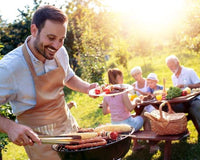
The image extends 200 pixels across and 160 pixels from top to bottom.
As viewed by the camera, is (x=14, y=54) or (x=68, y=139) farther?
(x=14, y=54)

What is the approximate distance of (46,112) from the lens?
2.51 metres

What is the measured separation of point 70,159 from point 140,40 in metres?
15.9

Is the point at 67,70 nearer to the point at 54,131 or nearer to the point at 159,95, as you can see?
the point at 54,131

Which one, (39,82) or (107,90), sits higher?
(39,82)

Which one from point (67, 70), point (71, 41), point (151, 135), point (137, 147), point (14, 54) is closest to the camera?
point (14, 54)

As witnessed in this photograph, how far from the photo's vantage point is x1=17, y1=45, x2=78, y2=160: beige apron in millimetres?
2453

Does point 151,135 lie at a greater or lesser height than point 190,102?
lesser

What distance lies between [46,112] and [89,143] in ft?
1.86

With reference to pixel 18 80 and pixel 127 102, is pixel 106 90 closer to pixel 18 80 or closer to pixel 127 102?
pixel 18 80

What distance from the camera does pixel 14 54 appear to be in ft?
7.90

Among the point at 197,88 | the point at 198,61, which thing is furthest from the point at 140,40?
the point at 197,88

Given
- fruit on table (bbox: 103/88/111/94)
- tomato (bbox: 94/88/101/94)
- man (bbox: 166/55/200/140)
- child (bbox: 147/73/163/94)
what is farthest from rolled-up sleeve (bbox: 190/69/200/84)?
tomato (bbox: 94/88/101/94)

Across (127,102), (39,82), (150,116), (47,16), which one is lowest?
(150,116)

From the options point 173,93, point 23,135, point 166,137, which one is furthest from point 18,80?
point 173,93
